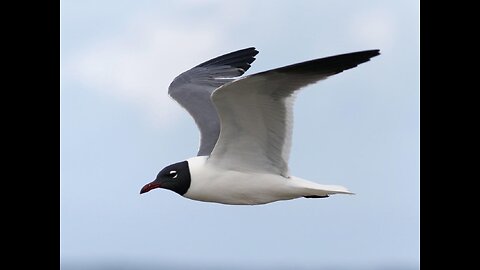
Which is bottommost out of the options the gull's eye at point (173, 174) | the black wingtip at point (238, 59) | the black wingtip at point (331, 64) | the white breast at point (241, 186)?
the white breast at point (241, 186)

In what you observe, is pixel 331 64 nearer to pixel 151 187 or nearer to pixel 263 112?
pixel 263 112

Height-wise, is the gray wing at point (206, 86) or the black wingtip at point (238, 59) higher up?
the black wingtip at point (238, 59)

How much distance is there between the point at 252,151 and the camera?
519cm

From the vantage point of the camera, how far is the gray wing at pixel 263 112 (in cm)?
464

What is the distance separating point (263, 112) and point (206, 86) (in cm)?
164

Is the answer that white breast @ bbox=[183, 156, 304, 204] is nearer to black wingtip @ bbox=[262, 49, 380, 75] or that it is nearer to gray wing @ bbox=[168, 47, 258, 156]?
gray wing @ bbox=[168, 47, 258, 156]

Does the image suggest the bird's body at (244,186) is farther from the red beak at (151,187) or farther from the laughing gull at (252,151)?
the red beak at (151,187)

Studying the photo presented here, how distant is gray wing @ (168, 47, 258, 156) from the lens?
584 centimetres

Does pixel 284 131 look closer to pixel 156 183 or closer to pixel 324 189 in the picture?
pixel 324 189

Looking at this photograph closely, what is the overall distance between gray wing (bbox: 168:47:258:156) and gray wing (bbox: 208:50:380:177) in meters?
0.48

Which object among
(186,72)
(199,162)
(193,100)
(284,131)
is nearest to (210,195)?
(199,162)

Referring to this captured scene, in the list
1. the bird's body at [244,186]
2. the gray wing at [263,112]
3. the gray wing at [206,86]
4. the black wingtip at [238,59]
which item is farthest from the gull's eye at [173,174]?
the black wingtip at [238,59]

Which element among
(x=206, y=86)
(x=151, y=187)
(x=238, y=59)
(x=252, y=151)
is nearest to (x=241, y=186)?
(x=252, y=151)

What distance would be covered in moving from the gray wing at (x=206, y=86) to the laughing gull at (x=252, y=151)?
244mm
